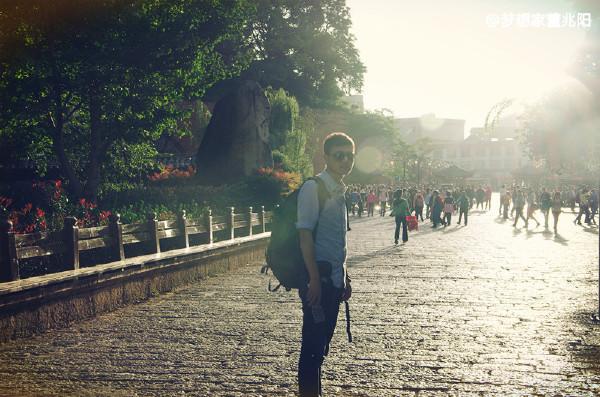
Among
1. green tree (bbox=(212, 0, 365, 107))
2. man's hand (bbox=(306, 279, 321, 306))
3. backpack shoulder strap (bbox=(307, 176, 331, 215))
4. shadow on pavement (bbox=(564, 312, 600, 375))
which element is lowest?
shadow on pavement (bbox=(564, 312, 600, 375))

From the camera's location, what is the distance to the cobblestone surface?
16.8 feet

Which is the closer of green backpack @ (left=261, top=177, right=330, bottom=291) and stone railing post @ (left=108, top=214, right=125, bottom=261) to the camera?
green backpack @ (left=261, top=177, right=330, bottom=291)

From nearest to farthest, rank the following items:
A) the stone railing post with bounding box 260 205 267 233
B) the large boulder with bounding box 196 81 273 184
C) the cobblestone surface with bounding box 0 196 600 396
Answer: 1. the cobblestone surface with bounding box 0 196 600 396
2. the stone railing post with bounding box 260 205 267 233
3. the large boulder with bounding box 196 81 273 184

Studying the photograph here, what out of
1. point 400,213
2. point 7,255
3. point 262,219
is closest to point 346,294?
point 7,255

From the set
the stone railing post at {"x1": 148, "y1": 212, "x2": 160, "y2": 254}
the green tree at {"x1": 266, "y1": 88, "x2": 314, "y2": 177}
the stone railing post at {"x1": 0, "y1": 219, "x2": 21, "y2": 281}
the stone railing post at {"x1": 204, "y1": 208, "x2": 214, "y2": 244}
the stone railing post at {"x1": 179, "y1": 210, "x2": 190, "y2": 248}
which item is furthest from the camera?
the green tree at {"x1": 266, "y1": 88, "x2": 314, "y2": 177}

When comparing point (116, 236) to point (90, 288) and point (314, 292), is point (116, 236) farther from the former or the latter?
point (314, 292)

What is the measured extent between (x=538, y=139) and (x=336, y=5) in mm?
17386

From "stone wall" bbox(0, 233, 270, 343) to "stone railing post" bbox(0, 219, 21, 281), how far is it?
14 centimetres

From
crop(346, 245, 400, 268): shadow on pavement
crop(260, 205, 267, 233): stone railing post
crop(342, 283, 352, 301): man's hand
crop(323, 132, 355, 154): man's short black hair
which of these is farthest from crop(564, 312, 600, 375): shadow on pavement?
crop(260, 205, 267, 233): stone railing post

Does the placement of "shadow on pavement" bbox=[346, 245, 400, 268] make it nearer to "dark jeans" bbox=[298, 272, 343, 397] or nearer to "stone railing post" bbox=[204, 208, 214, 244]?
"stone railing post" bbox=[204, 208, 214, 244]

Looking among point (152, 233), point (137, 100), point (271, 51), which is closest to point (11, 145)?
point (137, 100)

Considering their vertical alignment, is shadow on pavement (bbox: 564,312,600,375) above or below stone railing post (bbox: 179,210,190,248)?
below

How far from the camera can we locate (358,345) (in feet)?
21.2

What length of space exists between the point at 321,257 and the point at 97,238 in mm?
6366
